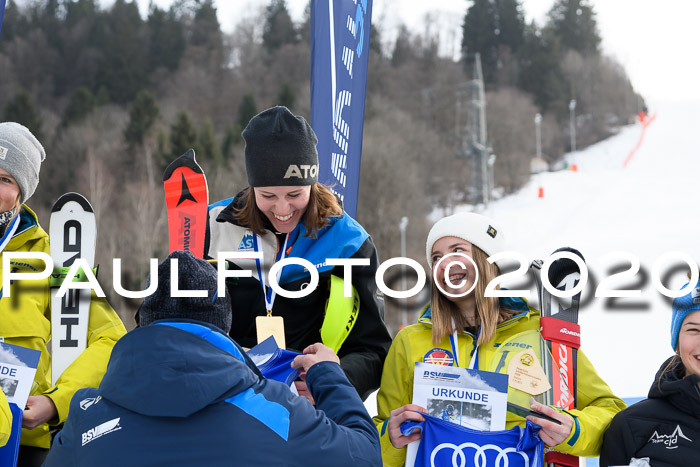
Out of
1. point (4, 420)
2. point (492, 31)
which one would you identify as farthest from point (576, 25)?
point (4, 420)

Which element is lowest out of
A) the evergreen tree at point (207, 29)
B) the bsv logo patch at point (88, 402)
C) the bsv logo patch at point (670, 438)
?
the bsv logo patch at point (670, 438)

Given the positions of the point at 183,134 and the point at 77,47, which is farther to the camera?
the point at 77,47

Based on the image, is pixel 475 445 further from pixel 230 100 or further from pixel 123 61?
pixel 123 61

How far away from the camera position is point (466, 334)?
2.66m

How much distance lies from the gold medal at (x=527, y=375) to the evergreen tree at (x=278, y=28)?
47369 millimetres

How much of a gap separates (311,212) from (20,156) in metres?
1.01

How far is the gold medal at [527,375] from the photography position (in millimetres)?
2457

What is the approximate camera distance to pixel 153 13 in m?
46.0

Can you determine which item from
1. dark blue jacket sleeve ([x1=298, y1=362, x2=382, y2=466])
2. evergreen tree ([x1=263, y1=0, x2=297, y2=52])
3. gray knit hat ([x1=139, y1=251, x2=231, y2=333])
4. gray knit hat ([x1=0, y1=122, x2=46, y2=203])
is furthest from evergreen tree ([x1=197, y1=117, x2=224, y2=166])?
gray knit hat ([x1=139, y1=251, x2=231, y2=333])

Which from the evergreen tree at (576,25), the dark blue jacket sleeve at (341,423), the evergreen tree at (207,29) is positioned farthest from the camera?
the evergreen tree at (576,25)

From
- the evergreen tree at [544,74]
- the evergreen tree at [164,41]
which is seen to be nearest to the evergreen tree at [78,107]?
the evergreen tree at [164,41]

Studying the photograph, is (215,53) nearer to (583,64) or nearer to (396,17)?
(396,17)

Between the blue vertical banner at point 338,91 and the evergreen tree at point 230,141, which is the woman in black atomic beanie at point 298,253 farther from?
the evergreen tree at point 230,141

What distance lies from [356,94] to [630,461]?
8.21 ft
